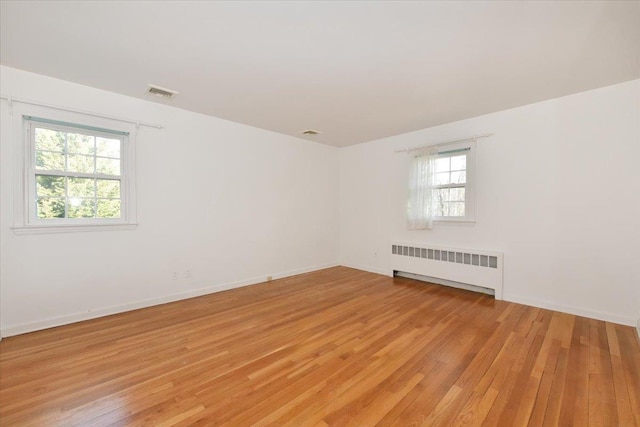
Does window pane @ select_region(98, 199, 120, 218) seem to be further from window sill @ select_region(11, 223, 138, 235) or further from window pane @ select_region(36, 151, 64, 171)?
window pane @ select_region(36, 151, 64, 171)

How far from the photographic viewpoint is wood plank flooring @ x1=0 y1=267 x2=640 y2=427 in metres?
1.61

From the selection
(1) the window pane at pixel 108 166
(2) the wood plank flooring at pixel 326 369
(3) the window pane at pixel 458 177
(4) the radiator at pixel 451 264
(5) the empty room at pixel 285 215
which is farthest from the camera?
(3) the window pane at pixel 458 177

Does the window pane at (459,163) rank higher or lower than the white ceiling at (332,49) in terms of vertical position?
lower

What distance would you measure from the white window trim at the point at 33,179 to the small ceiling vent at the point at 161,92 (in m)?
0.49

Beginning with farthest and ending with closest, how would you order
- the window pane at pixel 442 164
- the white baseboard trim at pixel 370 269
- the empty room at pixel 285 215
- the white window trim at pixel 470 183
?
Answer: the white baseboard trim at pixel 370 269, the window pane at pixel 442 164, the white window trim at pixel 470 183, the empty room at pixel 285 215

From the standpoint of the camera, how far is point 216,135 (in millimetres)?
3982

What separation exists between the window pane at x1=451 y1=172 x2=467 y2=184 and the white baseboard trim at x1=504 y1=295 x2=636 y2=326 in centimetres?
170

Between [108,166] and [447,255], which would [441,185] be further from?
[108,166]

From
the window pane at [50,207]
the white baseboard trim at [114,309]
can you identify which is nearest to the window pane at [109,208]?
the window pane at [50,207]

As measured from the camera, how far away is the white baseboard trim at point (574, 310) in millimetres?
2852

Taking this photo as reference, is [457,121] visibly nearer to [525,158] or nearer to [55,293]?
[525,158]

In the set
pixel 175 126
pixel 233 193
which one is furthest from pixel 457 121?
pixel 175 126

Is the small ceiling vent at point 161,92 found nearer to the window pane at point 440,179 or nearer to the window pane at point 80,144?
the window pane at point 80,144

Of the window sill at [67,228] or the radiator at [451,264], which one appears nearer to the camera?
the window sill at [67,228]
